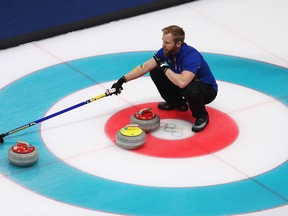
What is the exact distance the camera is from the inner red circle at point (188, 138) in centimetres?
834

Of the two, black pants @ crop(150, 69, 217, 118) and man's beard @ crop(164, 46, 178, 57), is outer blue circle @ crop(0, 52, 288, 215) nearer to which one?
black pants @ crop(150, 69, 217, 118)

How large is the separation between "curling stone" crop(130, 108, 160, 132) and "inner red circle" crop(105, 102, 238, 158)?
0.39 feet

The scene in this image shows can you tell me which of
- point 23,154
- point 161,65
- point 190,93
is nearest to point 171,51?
point 161,65

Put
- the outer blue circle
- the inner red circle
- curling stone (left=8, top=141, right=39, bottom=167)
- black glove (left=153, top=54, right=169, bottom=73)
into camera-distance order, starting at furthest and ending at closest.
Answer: black glove (left=153, top=54, right=169, bottom=73) → the inner red circle → curling stone (left=8, top=141, right=39, bottom=167) → the outer blue circle

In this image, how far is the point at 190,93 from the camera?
8.48m

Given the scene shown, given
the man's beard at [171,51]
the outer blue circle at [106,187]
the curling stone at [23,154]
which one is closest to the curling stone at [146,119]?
the man's beard at [171,51]

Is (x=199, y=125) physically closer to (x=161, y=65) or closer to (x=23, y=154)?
(x=161, y=65)

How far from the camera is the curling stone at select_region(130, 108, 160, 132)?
8.49 meters

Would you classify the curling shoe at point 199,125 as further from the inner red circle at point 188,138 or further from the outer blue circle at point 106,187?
the outer blue circle at point 106,187

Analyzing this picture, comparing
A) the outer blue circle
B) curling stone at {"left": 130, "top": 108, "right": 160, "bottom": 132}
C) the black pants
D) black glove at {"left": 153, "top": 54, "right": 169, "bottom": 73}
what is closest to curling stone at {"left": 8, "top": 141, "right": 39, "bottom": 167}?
the outer blue circle

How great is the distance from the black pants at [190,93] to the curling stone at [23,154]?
5.41 ft

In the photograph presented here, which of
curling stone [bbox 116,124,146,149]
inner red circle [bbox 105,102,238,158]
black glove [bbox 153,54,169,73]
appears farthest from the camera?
black glove [bbox 153,54,169,73]

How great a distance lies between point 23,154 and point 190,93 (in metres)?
1.81

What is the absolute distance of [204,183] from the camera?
309 inches
